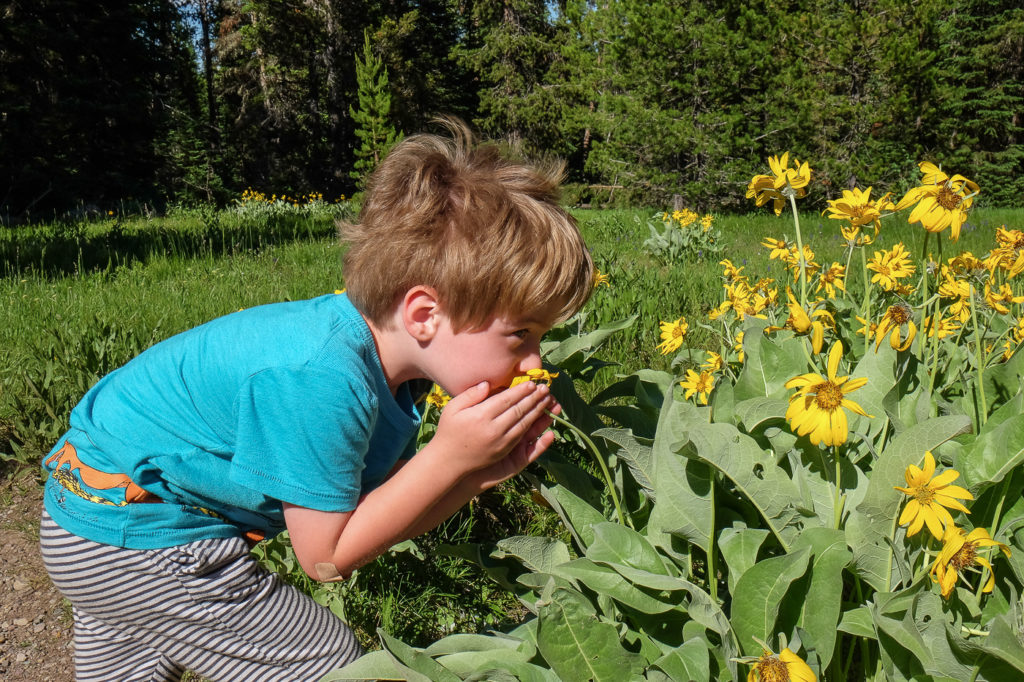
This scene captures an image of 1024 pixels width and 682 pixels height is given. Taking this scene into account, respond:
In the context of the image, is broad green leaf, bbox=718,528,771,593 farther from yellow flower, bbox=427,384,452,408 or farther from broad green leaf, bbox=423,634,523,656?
yellow flower, bbox=427,384,452,408

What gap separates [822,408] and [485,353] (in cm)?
54

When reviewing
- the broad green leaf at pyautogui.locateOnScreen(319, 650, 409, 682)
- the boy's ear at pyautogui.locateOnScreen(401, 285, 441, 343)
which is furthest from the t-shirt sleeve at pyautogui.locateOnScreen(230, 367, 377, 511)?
the broad green leaf at pyautogui.locateOnScreen(319, 650, 409, 682)

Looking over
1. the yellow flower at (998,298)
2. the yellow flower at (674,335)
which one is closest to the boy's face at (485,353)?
the yellow flower at (674,335)

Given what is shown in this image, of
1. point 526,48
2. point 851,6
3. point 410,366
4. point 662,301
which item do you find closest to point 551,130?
point 526,48

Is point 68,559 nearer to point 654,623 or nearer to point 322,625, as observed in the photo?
point 322,625

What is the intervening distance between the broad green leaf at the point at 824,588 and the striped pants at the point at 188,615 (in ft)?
2.73

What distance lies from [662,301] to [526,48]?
2123 cm

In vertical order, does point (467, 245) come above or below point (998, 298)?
above

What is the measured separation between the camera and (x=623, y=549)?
1251 millimetres

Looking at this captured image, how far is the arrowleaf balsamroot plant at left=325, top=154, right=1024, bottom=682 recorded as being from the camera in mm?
1052

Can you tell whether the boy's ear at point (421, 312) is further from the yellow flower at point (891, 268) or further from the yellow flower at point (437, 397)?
the yellow flower at point (891, 268)

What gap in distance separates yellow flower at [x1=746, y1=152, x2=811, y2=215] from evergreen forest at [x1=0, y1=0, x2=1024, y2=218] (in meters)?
3.95

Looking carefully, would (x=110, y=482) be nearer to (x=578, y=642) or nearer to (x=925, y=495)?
(x=578, y=642)

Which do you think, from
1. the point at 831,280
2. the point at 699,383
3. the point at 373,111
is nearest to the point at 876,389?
the point at 699,383
